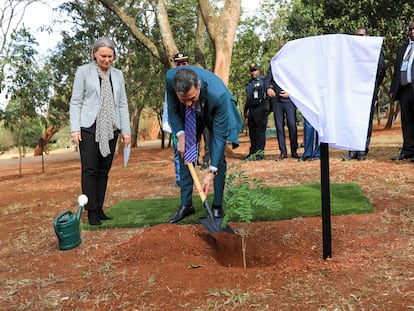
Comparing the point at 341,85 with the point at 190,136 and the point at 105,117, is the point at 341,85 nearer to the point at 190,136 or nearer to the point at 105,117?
the point at 190,136

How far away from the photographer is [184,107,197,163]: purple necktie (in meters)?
3.61

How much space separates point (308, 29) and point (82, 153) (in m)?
17.2

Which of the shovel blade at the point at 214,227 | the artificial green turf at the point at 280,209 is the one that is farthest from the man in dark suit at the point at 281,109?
the shovel blade at the point at 214,227

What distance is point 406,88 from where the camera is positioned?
6637 mm

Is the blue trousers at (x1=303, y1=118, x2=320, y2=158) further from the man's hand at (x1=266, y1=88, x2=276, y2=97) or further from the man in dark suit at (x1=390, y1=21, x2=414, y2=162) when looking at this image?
the man in dark suit at (x1=390, y1=21, x2=414, y2=162)

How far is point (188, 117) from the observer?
3.64 meters

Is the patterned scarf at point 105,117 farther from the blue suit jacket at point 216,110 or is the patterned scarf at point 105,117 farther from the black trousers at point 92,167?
the blue suit jacket at point 216,110

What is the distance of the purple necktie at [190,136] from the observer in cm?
361

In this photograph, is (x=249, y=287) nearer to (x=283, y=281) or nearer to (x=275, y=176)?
(x=283, y=281)

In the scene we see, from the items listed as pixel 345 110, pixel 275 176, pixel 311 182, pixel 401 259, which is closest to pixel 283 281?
pixel 401 259

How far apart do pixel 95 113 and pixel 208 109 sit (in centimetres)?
120

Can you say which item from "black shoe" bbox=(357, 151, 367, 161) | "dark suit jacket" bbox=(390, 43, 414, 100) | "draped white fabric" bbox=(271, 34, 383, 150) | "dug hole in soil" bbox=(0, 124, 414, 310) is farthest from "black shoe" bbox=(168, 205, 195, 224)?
"dark suit jacket" bbox=(390, 43, 414, 100)

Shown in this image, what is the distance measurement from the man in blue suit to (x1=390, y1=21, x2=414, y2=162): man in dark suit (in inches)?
162

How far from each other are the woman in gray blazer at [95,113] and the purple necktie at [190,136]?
86 centimetres
